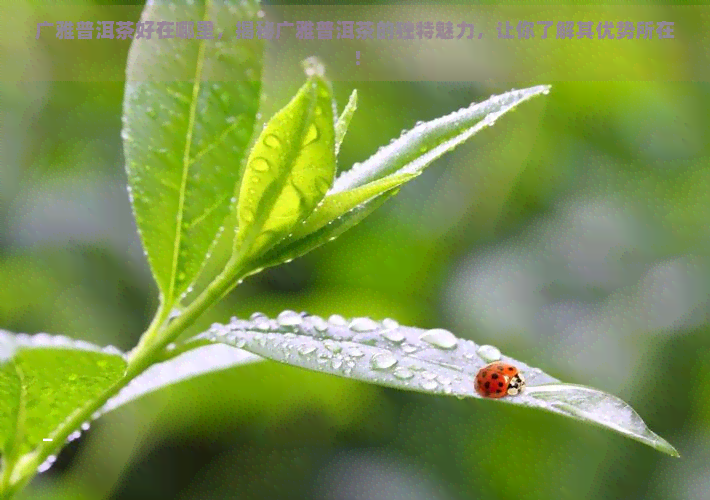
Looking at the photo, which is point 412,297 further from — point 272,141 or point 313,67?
point 313,67

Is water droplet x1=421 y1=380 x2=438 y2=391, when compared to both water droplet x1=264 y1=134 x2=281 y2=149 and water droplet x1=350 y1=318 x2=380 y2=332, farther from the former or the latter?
water droplet x1=264 y1=134 x2=281 y2=149

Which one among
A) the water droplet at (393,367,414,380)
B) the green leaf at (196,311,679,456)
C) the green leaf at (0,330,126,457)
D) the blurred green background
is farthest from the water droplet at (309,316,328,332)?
the blurred green background

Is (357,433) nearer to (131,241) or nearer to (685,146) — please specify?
(131,241)

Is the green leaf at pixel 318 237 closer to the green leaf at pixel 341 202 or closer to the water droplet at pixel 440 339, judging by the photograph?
the green leaf at pixel 341 202

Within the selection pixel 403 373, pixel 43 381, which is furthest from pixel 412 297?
pixel 43 381

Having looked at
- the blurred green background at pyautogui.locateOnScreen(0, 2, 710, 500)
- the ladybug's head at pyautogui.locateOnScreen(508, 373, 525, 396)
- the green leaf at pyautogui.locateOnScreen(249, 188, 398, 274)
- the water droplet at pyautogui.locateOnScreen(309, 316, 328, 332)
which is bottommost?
the blurred green background at pyautogui.locateOnScreen(0, 2, 710, 500)

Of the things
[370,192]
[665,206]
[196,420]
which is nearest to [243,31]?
[370,192]

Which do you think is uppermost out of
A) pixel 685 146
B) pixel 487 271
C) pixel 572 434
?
pixel 685 146
